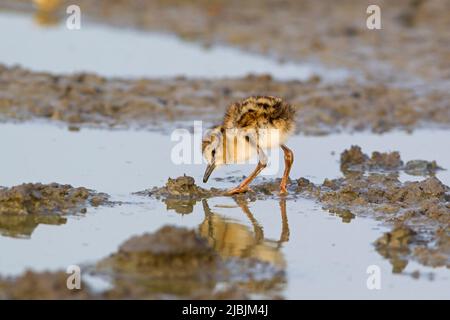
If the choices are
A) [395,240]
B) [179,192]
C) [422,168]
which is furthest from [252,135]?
[395,240]

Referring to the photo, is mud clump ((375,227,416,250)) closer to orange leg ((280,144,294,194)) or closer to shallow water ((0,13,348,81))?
orange leg ((280,144,294,194))

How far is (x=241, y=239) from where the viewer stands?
24.4 ft

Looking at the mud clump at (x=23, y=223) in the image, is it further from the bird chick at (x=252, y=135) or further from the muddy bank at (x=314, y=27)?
the muddy bank at (x=314, y=27)

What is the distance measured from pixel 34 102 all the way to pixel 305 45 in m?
5.72

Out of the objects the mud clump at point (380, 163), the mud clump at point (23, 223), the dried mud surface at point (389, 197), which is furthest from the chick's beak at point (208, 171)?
the mud clump at point (23, 223)

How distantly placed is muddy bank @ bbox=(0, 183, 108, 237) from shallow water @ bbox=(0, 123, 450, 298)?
123mm

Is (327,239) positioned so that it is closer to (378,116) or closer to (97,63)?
(378,116)

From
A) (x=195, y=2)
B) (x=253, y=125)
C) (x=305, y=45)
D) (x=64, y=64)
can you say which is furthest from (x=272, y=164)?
(x=195, y=2)

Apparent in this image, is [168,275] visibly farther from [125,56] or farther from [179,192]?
[125,56]

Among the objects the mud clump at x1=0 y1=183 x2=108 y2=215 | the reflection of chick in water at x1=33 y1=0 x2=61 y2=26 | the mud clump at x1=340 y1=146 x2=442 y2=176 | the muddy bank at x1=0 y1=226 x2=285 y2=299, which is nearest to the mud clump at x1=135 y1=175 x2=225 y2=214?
the mud clump at x1=0 y1=183 x2=108 y2=215

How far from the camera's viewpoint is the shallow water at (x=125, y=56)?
47.6 feet

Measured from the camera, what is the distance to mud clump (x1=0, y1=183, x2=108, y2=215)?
25.5 feet

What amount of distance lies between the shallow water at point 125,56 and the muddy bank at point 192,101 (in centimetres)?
77

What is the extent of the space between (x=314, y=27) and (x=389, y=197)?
30.5 ft
